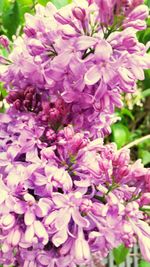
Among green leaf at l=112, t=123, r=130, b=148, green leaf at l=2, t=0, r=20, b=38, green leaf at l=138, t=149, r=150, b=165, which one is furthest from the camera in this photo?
green leaf at l=138, t=149, r=150, b=165

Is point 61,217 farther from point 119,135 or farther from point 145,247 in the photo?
point 119,135

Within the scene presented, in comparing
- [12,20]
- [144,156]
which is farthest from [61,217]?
[144,156]

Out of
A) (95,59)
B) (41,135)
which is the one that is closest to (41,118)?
(41,135)

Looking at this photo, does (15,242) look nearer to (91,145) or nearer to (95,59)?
(91,145)

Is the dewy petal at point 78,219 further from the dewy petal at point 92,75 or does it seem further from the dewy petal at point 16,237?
the dewy petal at point 92,75

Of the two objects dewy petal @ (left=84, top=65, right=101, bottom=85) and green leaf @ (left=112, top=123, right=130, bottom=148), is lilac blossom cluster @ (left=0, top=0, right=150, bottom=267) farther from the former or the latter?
green leaf @ (left=112, top=123, right=130, bottom=148)

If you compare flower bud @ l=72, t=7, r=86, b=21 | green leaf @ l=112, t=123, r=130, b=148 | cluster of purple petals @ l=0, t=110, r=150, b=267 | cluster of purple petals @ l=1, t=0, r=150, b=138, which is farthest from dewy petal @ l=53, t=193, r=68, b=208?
green leaf @ l=112, t=123, r=130, b=148
